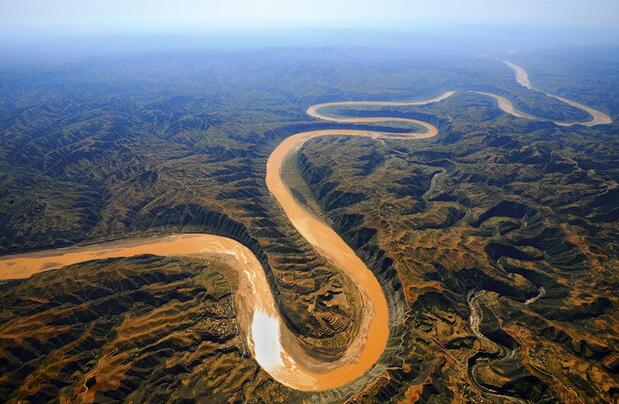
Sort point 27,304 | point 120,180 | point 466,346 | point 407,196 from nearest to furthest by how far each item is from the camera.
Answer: point 466,346 → point 27,304 → point 407,196 → point 120,180

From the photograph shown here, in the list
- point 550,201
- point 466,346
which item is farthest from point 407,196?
point 466,346

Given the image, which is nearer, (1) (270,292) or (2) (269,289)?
(1) (270,292)

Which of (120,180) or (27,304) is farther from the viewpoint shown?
(120,180)

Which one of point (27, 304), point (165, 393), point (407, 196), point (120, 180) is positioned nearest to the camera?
point (165, 393)

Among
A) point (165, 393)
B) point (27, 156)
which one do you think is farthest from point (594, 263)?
point (27, 156)

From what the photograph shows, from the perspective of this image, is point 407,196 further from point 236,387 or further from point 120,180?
point 120,180

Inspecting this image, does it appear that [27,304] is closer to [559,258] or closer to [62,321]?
[62,321]
